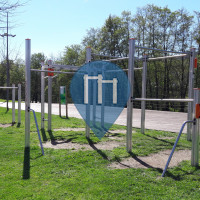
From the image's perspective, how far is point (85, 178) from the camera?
11.1ft

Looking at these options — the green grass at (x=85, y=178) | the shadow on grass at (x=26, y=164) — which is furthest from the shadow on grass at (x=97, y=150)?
the shadow on grass at (x=26, y=164)

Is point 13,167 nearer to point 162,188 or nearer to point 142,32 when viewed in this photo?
point 162,188

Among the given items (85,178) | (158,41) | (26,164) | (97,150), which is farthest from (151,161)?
(158,41)

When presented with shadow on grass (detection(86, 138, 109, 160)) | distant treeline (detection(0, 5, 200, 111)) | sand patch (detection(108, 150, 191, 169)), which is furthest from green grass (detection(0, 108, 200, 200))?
distant treeline (detection(0, 5, 200, 111))

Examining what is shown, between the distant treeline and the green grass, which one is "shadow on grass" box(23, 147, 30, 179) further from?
the distant treeline

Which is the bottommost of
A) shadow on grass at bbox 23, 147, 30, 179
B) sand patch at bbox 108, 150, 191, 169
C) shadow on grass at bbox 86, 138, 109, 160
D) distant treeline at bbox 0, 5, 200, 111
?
sand patch at bbox 108, 150, 191, 169

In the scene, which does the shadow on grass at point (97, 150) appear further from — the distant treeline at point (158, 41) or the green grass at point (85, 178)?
the distant treeline at point (158, 41)

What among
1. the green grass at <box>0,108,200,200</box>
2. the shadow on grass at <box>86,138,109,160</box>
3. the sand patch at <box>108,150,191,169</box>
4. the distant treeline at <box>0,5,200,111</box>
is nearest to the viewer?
the green grass at <box>0,108,200,200</box>

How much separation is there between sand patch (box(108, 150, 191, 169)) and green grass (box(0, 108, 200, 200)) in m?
0.16

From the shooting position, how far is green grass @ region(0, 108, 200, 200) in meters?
2.89

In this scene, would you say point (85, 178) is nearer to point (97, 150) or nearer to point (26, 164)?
point (26, 164)

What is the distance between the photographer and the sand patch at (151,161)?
404 centimetres

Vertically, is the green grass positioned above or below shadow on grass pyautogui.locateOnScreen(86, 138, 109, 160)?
above

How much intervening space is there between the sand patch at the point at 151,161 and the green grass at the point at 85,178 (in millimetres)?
157
